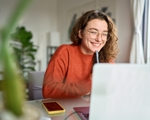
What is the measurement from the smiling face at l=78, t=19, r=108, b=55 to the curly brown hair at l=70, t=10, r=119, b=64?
0.13 feet

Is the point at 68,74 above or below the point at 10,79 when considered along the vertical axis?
below

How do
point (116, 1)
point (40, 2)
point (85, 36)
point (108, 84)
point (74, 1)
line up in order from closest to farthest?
point (108, 84) → point (85, 36) → point (116, 1) → point (74, 1) → point (40, 2)

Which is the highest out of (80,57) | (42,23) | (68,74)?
(42,23)

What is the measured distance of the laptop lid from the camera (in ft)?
1.26

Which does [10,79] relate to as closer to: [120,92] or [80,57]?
[120,92]

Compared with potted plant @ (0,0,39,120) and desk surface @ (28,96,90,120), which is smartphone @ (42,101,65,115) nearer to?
desk surface @ (28,96,90,120)

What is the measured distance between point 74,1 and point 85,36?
9.44 feet

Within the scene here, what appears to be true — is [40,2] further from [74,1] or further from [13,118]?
[13,118]

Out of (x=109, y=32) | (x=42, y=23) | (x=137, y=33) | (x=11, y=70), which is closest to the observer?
(x=11, y=70)

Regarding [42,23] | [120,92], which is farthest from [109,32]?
[42,23]

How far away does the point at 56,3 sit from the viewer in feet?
14.7

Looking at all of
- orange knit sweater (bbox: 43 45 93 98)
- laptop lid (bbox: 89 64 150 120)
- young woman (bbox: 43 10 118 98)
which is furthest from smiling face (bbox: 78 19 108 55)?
laptop lid (bbox: 89 64 150 120)

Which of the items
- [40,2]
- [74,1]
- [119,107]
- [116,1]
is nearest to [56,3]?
[40,2]

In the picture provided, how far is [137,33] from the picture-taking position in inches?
93.2
